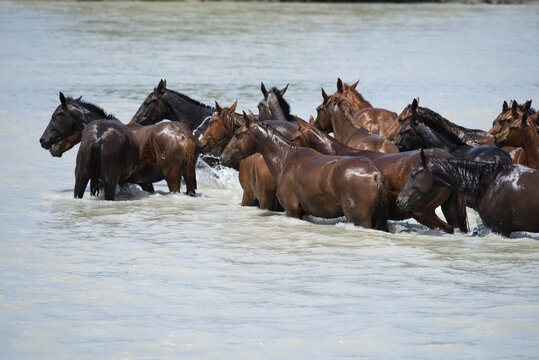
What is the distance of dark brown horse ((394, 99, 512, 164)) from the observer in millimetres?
9094

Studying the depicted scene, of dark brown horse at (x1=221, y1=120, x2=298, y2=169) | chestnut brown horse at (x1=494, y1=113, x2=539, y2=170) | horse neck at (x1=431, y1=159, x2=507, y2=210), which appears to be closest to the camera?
horse neck at (x1=431, y1=159, x2=507, y2=210)

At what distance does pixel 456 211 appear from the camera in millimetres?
9141

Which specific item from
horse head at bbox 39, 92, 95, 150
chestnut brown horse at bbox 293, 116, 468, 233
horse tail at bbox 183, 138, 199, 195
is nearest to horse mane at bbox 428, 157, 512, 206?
chestnut brown horse at bbox 293, 116, 468, 233

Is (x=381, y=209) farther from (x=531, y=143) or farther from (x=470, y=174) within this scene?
(x=531, y=143)

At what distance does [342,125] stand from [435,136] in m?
1.85

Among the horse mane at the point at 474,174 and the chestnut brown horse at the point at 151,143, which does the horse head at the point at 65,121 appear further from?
the horse mane at the point at 474,174

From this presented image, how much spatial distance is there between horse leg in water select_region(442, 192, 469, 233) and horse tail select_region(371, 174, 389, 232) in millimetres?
747

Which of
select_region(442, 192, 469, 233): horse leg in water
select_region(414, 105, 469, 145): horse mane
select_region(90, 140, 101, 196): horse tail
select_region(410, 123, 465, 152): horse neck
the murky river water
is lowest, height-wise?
the murky river water

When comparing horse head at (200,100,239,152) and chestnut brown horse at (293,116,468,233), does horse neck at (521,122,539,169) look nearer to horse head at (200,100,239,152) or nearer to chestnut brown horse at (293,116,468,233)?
chestnut brown horse at (293,116,468,233)

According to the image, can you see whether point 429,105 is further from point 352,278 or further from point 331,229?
point 352,278

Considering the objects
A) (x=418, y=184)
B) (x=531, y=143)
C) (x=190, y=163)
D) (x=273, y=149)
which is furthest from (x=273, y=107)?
(x=418, y=184)

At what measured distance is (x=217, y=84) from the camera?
2423 cm

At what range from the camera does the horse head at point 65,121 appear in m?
11.5

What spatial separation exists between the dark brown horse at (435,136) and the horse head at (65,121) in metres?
4.04
